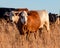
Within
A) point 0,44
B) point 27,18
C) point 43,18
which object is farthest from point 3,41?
point 43,18

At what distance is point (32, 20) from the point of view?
46.7ft

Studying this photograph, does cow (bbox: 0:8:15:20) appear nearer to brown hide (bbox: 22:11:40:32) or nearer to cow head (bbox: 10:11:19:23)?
cow head (bbox: 10:11:19:23)

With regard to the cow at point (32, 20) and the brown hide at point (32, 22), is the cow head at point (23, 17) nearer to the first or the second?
the cow at point (32, 20)

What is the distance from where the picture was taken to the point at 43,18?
15008mm

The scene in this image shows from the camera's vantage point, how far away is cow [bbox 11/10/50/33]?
533 inches

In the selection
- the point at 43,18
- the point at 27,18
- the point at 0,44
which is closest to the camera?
the point at 0,44

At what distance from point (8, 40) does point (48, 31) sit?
8.18 feet

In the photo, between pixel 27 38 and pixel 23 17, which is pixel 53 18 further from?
pixel 23 17

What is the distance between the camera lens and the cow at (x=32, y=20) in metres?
13.5

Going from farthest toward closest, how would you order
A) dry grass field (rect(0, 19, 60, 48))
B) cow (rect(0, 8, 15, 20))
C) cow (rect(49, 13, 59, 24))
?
cow (rect(49, 13, 59, 24)) → cow (rect(0, 8, 15, 20)) → dry grass field (rect(0, 19, 60, 48))

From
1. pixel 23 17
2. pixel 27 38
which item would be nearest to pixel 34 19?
pixel 27 38

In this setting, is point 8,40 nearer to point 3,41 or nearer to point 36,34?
point 3,41

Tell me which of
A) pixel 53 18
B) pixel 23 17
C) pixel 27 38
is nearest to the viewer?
pixel 23 17

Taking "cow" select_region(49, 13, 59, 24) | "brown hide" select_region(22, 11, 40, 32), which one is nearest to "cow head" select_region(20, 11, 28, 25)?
"brown hide" select_region(22, 11, 40, 32)
